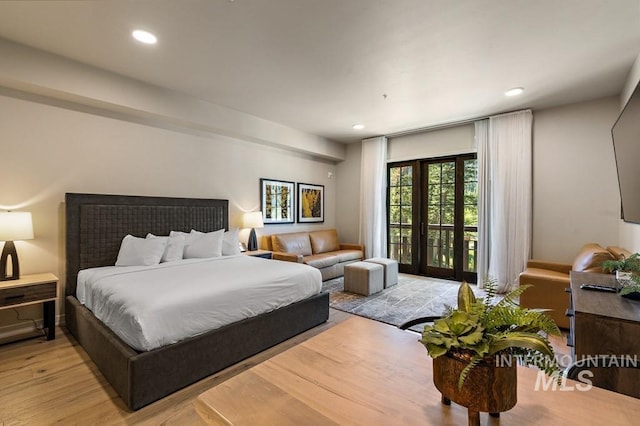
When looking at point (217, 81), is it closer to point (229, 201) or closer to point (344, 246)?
point (229, 201)

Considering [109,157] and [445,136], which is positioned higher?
[445,136]

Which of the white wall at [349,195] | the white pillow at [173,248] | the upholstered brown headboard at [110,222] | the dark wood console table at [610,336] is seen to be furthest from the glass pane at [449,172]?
the white pillow at [173,248]

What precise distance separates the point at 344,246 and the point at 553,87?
4205 millimetres

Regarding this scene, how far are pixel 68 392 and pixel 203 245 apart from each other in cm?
200

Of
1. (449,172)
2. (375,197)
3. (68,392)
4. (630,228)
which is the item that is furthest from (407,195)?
(68,392)

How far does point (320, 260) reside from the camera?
5.04 metres

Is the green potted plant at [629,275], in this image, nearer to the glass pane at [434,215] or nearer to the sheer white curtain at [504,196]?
the sheer white curtain at [504,196]

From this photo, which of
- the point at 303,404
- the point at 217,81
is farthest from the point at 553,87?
the point at 303,404

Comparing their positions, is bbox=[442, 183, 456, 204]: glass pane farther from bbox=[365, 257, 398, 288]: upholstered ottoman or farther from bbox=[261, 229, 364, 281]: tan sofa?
bbox=[261, 229, 364, 281]: tan sofa

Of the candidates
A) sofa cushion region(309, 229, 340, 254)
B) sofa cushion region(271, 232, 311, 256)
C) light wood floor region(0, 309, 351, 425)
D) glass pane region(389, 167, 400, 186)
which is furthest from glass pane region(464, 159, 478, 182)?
light wood floor region(0, 309, 351, 425)

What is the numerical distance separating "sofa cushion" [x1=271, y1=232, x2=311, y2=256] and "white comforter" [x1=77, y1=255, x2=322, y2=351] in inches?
65.0

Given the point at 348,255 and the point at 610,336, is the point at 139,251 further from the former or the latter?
the point at 610,336

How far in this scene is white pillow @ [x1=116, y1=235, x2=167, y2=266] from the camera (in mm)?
3342

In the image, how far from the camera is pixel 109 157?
3561 millimetres
